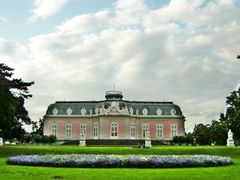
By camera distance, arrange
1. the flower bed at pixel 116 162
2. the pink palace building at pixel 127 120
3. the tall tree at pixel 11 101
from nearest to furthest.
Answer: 1. the flower bed at pixel 116 162
2. the tall tree at pixel 11 101
3. the pink palace building at pixel 127 120

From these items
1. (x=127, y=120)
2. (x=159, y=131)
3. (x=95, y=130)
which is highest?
(x=127, y=120)

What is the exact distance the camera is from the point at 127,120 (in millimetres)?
77938

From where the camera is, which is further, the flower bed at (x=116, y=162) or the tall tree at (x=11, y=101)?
the tall tree at (x=11, y=101)

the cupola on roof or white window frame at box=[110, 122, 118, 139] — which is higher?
the cupola on roof

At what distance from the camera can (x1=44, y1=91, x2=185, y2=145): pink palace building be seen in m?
78.8

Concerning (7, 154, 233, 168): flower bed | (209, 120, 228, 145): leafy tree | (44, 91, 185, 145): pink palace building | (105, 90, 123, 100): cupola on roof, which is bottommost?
(7, 154, 233, 168): flower bed

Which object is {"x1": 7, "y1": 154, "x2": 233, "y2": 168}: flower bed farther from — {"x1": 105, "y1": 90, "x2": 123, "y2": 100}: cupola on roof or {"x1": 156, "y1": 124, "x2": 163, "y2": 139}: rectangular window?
{"x1": 105, "y1": 90, "x2": 123, "y2": 100}: cupola on roof

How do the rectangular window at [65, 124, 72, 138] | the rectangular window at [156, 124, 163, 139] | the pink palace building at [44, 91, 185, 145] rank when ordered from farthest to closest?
1. the rectangular window at [156, 124, 163, 139]
2. the rectangular window at [65, 124, 72, 138]
3. the pink palace building at [44, 91, 185, 145]

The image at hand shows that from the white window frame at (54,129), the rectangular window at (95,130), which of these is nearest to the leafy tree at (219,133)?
the rectangular window at (95,130)

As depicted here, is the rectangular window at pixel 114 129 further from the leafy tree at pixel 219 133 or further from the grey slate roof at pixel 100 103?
the leafy tree at pixel 219 133

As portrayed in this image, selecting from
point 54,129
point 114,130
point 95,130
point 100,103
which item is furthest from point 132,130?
point 54,129

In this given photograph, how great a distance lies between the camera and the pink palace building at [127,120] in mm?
78750

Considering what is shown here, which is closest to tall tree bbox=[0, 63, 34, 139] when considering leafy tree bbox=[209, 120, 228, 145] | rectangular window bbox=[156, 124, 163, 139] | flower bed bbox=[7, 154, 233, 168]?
flower bed bbox=[7, 154, 233, 168]

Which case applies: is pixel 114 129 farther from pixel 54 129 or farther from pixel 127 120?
pixel 54 129
